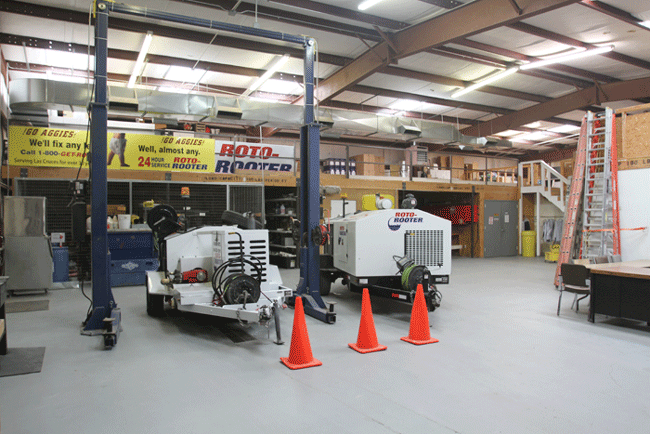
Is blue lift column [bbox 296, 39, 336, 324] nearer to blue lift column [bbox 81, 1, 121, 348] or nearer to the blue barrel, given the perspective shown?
blue lift column [bbox 81, 1, 121, 348]

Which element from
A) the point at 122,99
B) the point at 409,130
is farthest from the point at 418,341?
the point at 409,130

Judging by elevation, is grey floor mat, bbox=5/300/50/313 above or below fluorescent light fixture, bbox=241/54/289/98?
below

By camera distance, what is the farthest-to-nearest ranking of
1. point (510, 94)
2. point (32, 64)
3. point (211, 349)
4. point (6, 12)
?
point (510, 94) < point (32, 64) < point (6, 12) < point (211, 349)

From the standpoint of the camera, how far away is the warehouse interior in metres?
3.86

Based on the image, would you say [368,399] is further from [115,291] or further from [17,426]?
[115,291]

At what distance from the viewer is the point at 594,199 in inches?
376

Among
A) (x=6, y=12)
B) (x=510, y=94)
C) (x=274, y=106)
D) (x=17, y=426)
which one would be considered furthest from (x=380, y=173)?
(x=17, y=426)

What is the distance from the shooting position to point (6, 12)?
8539mm

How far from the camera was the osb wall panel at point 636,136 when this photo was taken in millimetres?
8867

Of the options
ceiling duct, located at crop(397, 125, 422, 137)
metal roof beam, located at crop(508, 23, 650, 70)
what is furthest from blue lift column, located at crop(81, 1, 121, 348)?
ceiling duct, located at crop(397, 125, 422, 137)

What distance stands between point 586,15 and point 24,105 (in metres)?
12.1

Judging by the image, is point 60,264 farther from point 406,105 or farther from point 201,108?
point 406,105

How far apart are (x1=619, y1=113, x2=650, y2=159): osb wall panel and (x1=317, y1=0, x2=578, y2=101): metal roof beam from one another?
2.90 metres

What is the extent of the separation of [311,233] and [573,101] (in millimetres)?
11755
